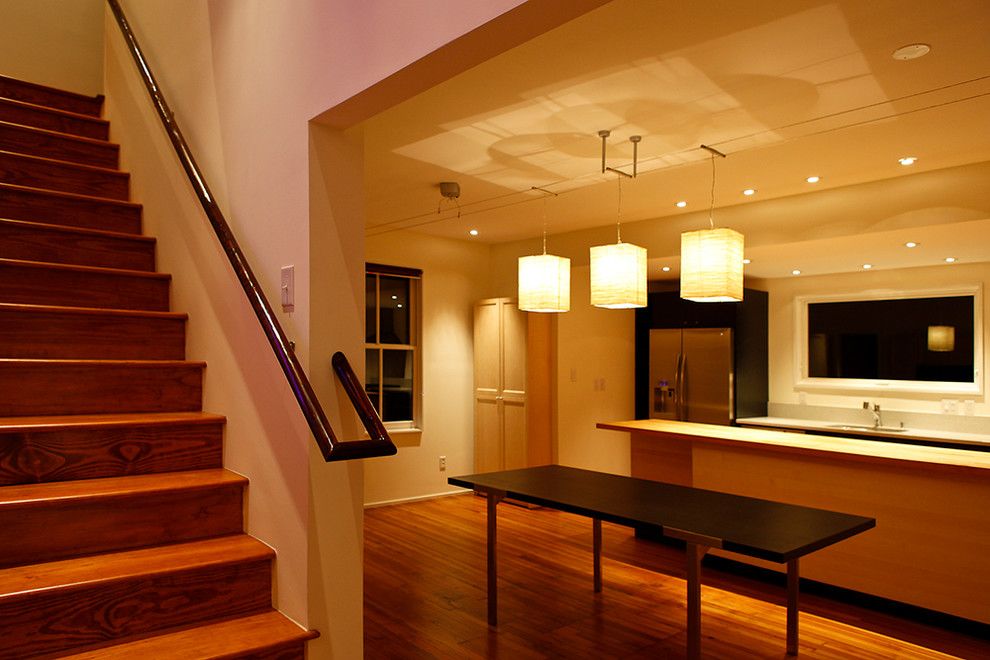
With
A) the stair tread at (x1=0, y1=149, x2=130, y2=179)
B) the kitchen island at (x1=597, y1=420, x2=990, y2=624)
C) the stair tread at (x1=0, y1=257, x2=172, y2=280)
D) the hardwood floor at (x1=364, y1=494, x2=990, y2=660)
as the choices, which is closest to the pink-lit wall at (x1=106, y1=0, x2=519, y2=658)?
the stair tread at (x1=0, y1=257, x2=172, y2=280)

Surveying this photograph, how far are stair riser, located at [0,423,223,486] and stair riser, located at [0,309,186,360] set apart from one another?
1.71ft

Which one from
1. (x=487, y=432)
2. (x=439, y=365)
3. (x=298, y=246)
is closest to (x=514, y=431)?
(x=487, y=432)

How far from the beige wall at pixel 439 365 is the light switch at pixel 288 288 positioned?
4.15m

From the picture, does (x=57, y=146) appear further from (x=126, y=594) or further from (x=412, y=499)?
(x=412, y=499)

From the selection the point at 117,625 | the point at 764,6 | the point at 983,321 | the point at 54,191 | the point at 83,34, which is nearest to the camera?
the point at 117,625

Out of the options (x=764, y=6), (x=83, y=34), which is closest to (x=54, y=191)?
(x=83, y=34)

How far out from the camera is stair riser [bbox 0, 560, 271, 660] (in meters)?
1.67

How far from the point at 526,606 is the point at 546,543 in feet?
4.36

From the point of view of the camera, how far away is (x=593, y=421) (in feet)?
21.5

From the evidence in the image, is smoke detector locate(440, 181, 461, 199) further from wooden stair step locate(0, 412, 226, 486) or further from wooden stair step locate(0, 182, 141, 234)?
wooden stair step locate(0, 412, 226, 486)

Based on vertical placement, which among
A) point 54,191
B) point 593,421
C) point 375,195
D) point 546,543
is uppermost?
point 375,195

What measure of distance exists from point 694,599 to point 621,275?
1750mm

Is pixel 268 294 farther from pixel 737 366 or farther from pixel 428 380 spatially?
pixel 737 366

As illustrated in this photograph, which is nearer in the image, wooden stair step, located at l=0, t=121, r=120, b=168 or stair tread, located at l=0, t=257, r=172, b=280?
stair tread, located at l=0, t=257, r=172, b=280
